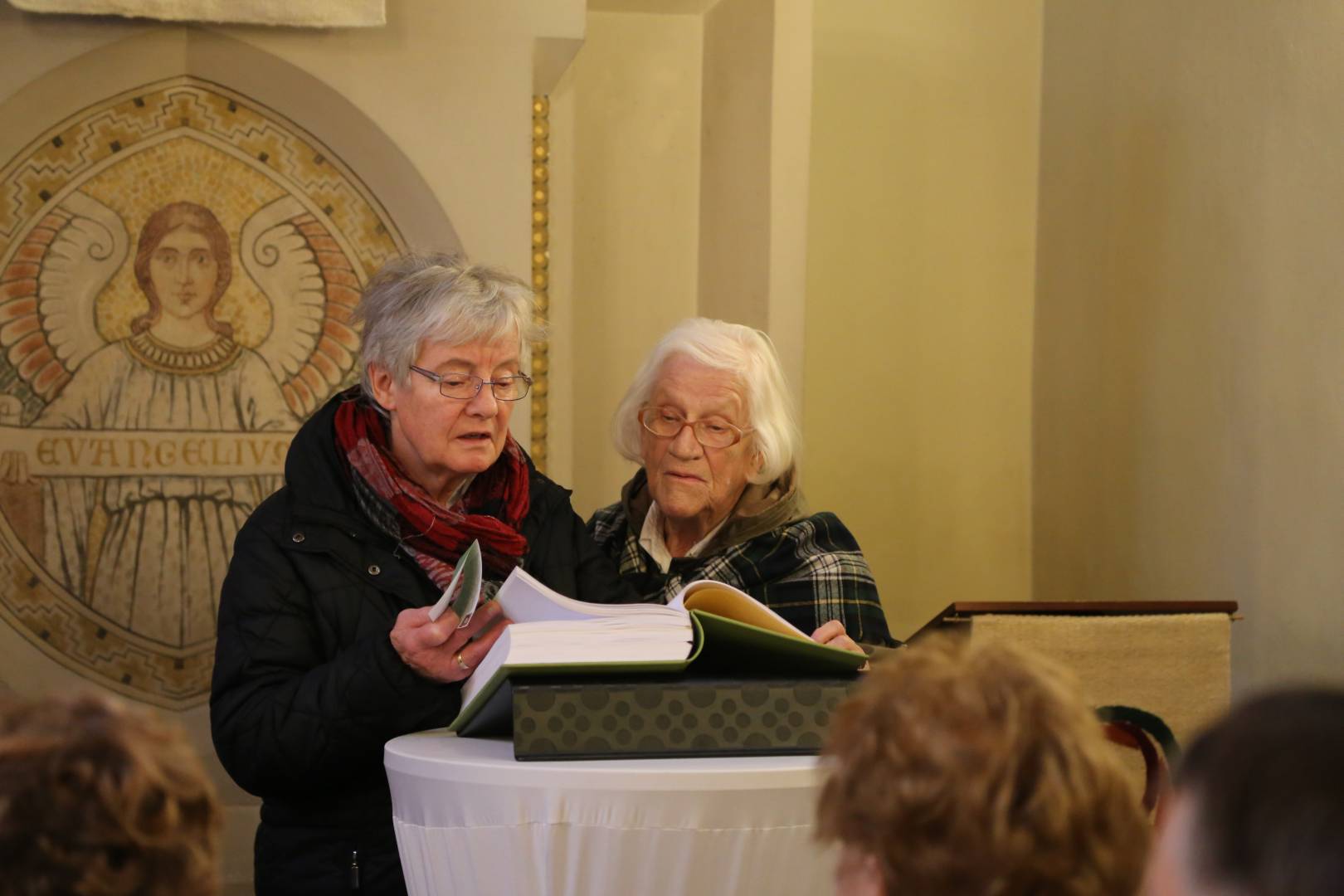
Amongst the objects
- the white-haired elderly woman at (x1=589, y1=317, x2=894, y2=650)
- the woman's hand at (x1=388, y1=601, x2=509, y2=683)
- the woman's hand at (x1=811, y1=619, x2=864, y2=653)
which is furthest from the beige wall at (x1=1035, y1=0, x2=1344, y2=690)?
the woman's hand at (x1=388, y1=601, x2=509, y2=683)

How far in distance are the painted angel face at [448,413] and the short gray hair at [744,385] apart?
56 centimetres

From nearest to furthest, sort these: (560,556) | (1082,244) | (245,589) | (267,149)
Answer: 1. (245,589)
2. (560,556)
3. (267,149)
4. (1082,244)

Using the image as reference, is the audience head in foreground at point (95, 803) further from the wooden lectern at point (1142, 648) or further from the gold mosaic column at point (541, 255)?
the gold mosaic column at point (541, 255)

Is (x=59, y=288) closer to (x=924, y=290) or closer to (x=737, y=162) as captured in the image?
(x=737, y=162)

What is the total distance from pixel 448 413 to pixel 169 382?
6.01 ft

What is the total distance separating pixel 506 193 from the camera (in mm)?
3932

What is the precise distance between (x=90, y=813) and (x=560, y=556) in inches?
68.5

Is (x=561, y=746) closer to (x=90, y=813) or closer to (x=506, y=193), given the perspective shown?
(x=90, y=813)

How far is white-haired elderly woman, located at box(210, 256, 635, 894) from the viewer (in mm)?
2199

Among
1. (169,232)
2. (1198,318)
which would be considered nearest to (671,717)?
(1198,318)

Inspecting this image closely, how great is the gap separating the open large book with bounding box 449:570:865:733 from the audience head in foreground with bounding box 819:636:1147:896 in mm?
666

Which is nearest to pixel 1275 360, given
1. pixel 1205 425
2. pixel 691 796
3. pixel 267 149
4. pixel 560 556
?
pixel 1205 425

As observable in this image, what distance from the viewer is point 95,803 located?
103cm

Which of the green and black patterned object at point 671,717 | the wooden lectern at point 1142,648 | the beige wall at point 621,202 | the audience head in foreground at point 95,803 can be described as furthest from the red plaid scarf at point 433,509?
the beige wall at point 621,202
